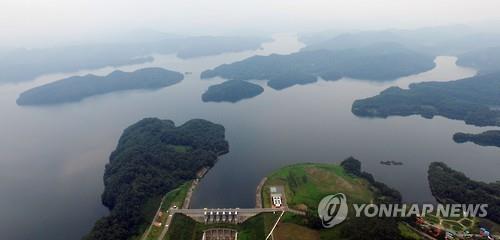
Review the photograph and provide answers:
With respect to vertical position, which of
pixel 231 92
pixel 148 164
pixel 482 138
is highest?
pixel 231 92

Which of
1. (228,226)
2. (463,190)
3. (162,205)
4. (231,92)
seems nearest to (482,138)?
(463,190)

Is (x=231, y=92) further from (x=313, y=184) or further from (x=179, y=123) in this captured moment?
(x=313, y=184)

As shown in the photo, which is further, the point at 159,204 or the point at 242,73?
the point at 242,73

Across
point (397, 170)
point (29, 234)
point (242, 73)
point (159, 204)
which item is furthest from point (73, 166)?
point (242, 73)

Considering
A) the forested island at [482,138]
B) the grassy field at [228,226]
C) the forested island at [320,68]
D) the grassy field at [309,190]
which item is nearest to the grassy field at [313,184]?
the grassy field at [309,190]

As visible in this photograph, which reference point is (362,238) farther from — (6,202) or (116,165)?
(6,202)

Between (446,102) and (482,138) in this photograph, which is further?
(446,102)
